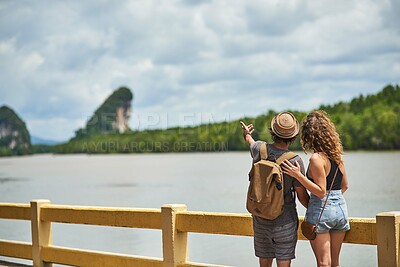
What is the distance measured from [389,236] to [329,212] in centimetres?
46

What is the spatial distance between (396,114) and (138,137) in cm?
6532

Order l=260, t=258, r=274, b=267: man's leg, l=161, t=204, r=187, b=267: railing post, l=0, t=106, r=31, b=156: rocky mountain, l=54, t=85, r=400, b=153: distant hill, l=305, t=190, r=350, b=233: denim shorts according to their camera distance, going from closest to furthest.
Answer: l=305, t=190, r=350, b=233: denim shorts < l=260, t=258, r=274, b=267: man's leg < l=161, t=204, r=187, b=267: railing post < l=54, t=85, r=400, b=153: distant hill < l=0, t=106, r=31, b=156: rocky mountain

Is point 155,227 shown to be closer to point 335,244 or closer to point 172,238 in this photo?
point 172,238

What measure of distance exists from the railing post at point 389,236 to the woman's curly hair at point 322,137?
Answer: 1.64ft

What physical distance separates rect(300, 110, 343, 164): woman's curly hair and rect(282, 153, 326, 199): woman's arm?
0.08 meters

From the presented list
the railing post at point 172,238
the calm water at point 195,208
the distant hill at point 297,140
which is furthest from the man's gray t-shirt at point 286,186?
the distant hill at point 297,140

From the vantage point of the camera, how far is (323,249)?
4754 mm

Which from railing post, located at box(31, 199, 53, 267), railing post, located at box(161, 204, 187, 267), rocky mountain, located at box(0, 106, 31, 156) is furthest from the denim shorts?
rocky mountain, located at box(0, 106, 31, 156)

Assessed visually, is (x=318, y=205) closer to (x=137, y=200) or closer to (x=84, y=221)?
(x=84, y=221)

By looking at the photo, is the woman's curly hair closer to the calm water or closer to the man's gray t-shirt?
the man's gray t-shirt

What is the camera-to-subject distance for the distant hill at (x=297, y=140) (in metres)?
93.4

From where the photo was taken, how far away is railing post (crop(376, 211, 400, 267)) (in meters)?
4.77

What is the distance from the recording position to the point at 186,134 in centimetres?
13275

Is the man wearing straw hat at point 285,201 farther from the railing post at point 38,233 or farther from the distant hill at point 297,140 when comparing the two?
the distant hill at point 297,140
